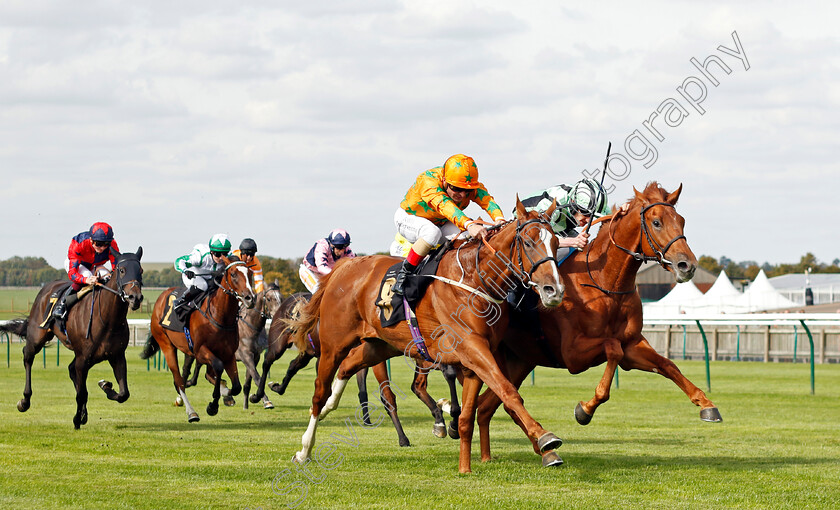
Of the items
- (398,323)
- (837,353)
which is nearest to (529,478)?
(398,323)

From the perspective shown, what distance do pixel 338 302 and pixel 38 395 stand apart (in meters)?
8.40

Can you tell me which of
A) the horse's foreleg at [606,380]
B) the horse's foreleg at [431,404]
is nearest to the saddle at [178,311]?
the horse's foreleg at [431,404]

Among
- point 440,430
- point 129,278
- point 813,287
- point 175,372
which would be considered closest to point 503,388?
point 440,430

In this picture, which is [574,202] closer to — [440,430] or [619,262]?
[619,262]

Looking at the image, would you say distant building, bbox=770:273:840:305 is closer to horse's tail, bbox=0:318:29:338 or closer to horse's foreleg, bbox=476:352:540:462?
horse's tail, bbox=0:318:29:338

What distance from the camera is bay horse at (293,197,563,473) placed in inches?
253

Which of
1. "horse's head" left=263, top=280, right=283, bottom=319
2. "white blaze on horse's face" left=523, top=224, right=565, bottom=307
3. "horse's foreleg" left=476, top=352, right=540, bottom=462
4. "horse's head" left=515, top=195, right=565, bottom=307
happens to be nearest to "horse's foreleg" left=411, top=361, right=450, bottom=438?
"horse's foreleg" left=476, top=352, right=540, bottom=462

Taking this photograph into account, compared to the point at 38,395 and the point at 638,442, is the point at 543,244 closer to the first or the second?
the point at 638,442

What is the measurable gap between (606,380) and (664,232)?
108cm

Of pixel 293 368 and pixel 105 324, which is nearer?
pixel 105 324

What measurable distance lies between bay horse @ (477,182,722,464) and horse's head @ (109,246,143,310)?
13.6ft

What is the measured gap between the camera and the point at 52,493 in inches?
245

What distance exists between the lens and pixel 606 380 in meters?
7.09

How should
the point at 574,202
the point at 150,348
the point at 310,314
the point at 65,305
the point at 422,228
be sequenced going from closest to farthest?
the point at 422,228
the point at 574,202
the point at 310,314
the point at 65,305
the point at 150,348
